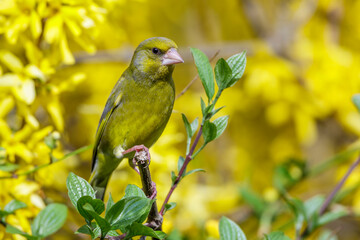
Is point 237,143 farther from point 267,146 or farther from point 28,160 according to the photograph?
point 28,160

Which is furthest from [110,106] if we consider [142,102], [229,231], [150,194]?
[229,231]

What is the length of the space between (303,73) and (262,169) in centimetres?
83

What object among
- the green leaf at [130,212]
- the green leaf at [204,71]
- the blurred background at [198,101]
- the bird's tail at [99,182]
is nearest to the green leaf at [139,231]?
the green leaf at [130,212]

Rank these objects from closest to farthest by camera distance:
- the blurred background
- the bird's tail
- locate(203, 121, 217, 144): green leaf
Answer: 1. locate(203, 121, 217, 144): green leaf
2. the blurred background
3. the bird's tail

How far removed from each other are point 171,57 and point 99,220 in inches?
28.0

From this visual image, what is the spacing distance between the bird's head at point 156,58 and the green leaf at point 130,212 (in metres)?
0.62

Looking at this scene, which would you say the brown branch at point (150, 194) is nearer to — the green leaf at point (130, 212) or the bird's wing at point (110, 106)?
the green leaf at point (130, 212)

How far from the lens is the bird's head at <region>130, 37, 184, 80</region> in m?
1.55

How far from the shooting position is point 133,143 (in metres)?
1.64

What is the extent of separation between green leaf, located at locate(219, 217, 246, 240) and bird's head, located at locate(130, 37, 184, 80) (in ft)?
1.82

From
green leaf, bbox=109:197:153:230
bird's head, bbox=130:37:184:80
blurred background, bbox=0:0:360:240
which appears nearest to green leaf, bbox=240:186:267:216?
blurred background, bbox=0:0:360:240

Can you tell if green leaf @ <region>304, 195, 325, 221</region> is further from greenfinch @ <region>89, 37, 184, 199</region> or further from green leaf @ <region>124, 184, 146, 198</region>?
green leaf @ <region>124, 184, 146, 198</region>

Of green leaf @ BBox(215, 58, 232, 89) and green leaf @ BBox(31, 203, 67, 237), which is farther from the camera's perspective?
green leaf @ BBox(31, 203, 67, 237)

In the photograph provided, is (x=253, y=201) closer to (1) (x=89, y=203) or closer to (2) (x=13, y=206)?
(2) (x=13, y=206)
